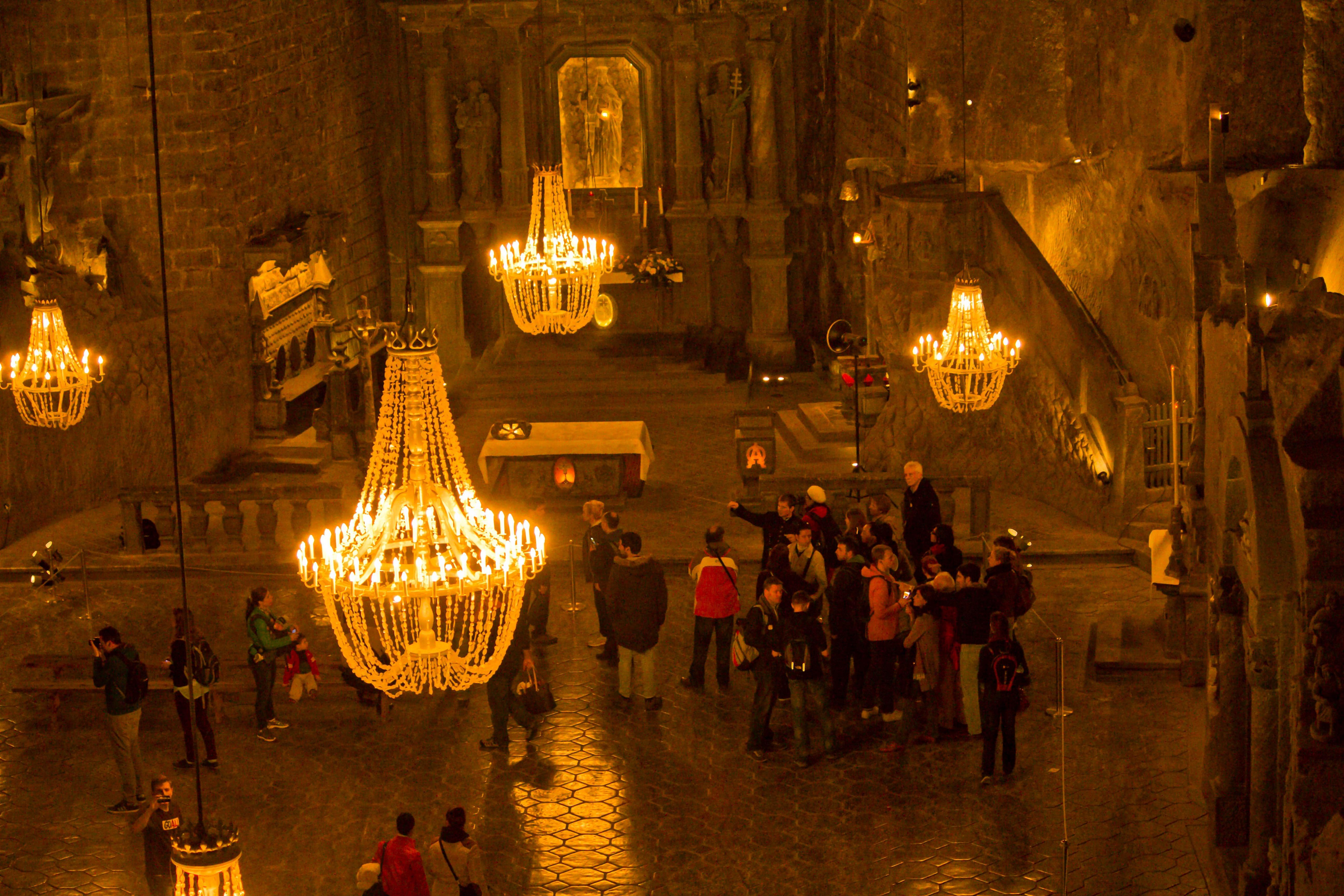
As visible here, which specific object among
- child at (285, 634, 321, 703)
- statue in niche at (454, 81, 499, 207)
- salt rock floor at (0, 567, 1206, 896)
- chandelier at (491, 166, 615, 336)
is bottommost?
salt rock floor at (0, 567, 1206, 896)

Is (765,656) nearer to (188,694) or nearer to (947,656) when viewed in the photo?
(947,656)

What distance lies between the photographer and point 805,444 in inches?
828

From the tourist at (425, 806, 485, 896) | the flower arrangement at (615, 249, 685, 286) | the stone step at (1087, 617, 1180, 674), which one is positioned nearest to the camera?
the tourist at (425, 806, 485, 896)

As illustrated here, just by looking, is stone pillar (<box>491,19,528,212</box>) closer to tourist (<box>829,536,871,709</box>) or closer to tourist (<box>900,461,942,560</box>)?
tourist (<box>900,461,942,560</box>)

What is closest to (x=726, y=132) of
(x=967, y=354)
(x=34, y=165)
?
(x=967, y=354)

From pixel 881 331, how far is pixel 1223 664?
925 centimetres

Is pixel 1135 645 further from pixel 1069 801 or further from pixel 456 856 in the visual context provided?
pixel 456 856

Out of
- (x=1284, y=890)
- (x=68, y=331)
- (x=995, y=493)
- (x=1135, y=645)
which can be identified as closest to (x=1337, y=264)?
(x=1135, y=645)

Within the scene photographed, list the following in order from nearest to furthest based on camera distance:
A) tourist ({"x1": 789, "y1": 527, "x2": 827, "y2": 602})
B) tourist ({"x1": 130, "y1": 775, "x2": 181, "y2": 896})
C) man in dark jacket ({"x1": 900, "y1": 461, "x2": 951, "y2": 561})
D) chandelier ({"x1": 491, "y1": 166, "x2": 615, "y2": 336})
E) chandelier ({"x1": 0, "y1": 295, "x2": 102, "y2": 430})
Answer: tourist ({"x1": 130, "y1": 775, "x2": 181, "y2": 896}) < tourist ({"x1": 789, "y1": 527, "x2": 827, "y2": 602}) < man in dark jacket ({"x1": 900, "y1": 461, "x2": 951, "y2": 561}) < chandelier ({"x1": 491, "y1": 166, "x2": 615, "y2": 336}) < chandelier ({"x1": 0, "y1": 295, "x2": 102, "y2": 430})

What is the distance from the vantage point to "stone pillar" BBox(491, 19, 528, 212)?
2558cm

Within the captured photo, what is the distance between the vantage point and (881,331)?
19688 mm

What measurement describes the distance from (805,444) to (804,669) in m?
8.80

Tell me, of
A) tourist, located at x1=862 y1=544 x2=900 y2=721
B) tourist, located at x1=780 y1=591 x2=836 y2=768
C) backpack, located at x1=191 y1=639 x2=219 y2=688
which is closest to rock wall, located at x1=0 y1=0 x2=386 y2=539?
backpack, located at x1=191 y1=639 x2=219 y2=688

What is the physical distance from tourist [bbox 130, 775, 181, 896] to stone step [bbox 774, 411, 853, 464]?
1082 cm
